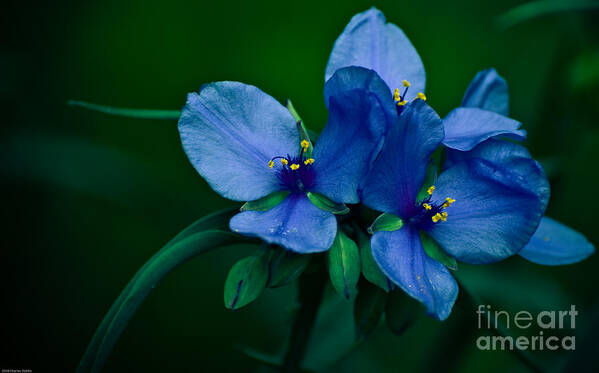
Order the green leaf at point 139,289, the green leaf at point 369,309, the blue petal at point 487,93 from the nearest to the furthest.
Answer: the green leaf at point 139,289 < the green leaf at point 369,309 < the blue petal at point 487,93

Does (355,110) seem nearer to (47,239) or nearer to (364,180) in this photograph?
(364,180)

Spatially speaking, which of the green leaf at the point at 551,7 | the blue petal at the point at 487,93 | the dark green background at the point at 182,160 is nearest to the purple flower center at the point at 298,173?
the blue petal at the point at 487,93

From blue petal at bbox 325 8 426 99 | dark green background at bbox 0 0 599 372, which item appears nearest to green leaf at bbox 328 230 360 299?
blue petal at bbox 325 8 426 99

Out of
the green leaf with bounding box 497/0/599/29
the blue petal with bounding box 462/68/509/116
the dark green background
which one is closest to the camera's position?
the blue petal with bounding box 462/68/509/116

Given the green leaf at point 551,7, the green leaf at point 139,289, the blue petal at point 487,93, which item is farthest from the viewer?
the green leaf at point 551,7

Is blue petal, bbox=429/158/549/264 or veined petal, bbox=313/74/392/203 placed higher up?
veined petal, bbox=313/74/392/203

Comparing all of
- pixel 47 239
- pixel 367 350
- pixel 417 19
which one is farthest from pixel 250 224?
pixel 417 19

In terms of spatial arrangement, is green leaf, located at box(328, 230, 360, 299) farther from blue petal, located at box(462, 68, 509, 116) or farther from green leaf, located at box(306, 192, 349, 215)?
blue petal, located at box(462, 68, 509, 116)

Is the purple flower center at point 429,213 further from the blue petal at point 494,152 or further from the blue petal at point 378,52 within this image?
the blue petal at point 378,52
